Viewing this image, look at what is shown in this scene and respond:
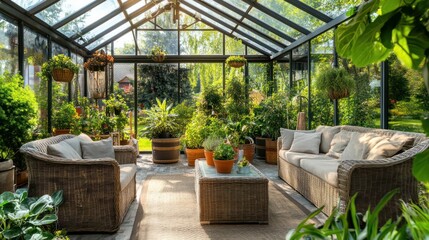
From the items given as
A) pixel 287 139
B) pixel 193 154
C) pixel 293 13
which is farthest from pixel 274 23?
pixel 193 154

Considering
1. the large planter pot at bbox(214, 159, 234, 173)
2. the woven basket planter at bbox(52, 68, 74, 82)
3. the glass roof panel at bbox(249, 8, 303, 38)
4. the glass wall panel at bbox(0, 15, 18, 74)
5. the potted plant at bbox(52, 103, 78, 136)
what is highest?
the glass roof panel at bbox(249, 8, 303, 38)

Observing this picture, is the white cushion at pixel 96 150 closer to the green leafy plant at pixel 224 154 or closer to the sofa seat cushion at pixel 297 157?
the green leafy plant at pixel 224 154

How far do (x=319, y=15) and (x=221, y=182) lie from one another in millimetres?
3536

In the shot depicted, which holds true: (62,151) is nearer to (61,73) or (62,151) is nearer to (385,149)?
(61,73)

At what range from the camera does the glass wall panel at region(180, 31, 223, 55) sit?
9.83 metres

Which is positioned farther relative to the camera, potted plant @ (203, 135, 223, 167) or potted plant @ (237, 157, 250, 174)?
potted plant @ (203, 135, 223, 167)

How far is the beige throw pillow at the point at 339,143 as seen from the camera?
4957 mm

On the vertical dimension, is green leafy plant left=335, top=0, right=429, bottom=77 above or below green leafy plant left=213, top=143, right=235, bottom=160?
above

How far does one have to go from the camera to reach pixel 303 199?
4844mm

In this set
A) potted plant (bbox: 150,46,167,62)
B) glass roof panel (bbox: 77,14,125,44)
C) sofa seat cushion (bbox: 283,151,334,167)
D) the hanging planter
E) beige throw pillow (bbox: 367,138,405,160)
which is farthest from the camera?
potted plant (bbox: 150,46,167,62)

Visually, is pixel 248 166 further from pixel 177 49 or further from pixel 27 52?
pixel 177 49

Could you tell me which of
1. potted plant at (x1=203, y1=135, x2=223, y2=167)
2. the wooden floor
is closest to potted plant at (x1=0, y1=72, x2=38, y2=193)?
the wooden floor

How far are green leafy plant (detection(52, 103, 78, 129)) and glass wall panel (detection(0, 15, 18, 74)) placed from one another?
125cm

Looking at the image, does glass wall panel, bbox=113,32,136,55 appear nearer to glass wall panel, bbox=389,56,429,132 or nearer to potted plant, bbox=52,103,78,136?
potted plant, bbox=52,103,78,136
